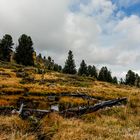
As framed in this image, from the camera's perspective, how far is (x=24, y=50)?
9850cm

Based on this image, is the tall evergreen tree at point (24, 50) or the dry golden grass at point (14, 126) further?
the tall evergreen tree at point (24, 50)

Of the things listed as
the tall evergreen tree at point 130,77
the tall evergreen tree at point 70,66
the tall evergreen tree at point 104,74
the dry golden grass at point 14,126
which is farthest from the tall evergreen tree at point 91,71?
the dry golden grass at point 14,126

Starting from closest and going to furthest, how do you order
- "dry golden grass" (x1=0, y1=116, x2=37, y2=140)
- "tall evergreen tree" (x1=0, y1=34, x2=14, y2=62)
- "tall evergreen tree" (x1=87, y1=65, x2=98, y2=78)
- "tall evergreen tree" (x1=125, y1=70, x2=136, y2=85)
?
"dry golden grass" (x1=0, y1=116, x2=37, y2=140)
"tall evergreen tree" (x1=0, y1=34, x2=14, y2=62)
"tall evergreen tree" (x1=125, y1=70, x2=136, y2=85)
"tall evergreen tree" (x1=87, y1=65, x2=98, y2=78)

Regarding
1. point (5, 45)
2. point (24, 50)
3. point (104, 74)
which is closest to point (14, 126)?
point (24, 50)

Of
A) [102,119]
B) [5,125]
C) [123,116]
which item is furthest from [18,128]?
[123,116]

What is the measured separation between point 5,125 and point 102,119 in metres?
5.26

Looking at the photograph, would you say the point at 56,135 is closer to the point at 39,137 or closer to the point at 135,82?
the point at 39,137

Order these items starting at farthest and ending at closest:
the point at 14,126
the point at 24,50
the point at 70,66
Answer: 1. the point at 70,66
2. the point at 24,50
3. the point at 14,126

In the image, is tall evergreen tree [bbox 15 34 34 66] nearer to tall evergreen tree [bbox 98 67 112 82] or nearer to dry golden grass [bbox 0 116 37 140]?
tall evergreen tree [bbox 98 67 112 82]

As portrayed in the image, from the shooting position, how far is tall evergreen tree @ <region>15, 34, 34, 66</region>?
9894 centimetres

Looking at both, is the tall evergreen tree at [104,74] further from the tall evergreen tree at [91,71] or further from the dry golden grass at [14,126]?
the dry golden grass at [14,126]

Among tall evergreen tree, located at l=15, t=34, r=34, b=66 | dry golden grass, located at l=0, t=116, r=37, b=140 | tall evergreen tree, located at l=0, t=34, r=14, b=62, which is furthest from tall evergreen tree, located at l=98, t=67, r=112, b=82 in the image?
dry golden grass, located at l=0, t=116, r=37, b=140

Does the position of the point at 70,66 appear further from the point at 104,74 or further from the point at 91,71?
the point at 91,71

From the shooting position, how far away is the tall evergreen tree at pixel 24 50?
98.9 m
